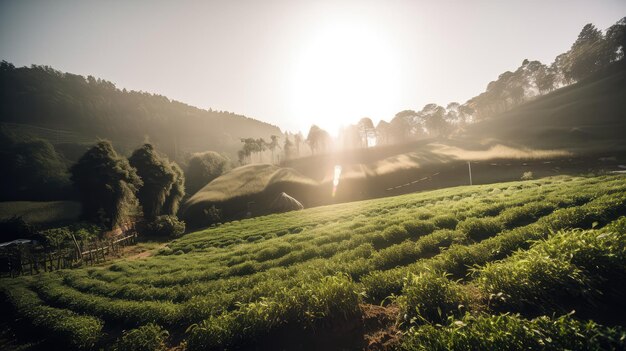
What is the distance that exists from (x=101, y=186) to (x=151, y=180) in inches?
363

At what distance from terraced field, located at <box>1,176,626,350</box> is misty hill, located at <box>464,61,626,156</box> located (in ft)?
180

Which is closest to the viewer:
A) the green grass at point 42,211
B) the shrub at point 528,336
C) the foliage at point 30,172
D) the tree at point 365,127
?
the shrub at point 528,336

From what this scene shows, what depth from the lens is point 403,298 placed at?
7.06 m

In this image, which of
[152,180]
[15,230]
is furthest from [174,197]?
[15,230]

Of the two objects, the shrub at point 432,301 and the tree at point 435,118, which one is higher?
the tree at point 435,118

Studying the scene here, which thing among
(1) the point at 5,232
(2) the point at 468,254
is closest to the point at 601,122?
(2) the point at 468,254

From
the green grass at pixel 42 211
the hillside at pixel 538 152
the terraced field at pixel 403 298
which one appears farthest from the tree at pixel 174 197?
the terraced field at pixel 403 298

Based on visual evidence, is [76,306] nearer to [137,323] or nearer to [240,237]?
[137,323]

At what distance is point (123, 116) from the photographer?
172125 mm

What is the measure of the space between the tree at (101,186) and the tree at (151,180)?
265 inches

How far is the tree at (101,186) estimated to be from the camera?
125ft

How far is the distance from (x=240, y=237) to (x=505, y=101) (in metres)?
167

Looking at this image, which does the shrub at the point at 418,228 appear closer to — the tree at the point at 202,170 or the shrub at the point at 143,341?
the shrub at the point at 143,341

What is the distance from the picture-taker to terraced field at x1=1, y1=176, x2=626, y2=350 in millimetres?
5473
